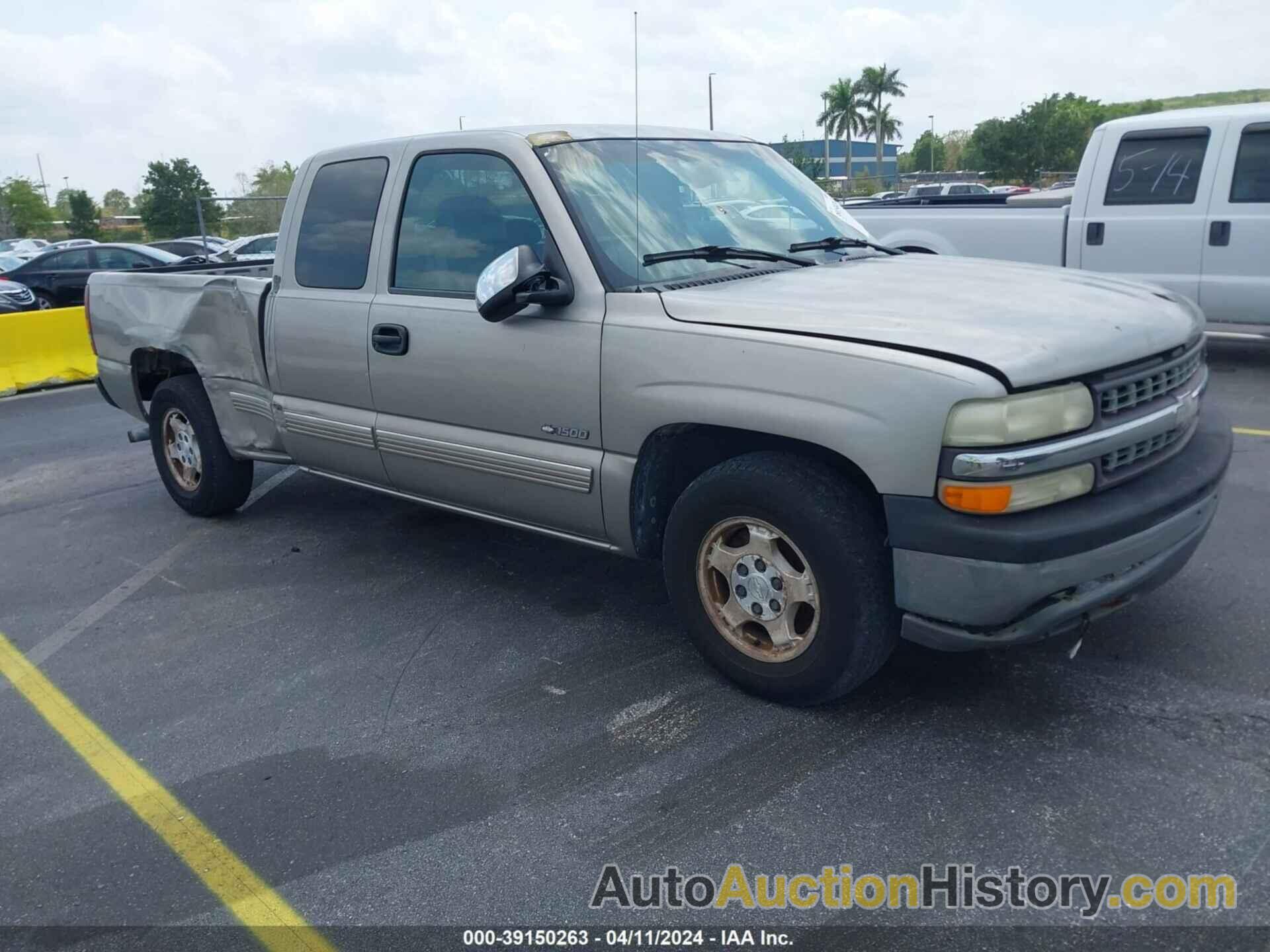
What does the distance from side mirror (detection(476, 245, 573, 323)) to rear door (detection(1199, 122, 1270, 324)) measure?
665 centimetres

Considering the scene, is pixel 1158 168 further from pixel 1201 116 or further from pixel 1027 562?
pixel 1027 562

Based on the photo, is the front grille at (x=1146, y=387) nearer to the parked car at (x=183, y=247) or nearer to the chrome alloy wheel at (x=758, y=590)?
the chrome alloy wheel at (x=758, y=590)

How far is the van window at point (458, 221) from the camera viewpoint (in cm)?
417

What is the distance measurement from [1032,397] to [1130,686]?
4.04 feet

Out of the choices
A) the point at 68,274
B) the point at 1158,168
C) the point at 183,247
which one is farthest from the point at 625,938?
the point at 183,247

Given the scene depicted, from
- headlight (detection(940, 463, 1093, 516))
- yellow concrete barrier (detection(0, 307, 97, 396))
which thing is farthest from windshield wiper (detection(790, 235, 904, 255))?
yellow concrete barrier (detection(0, 307, 97, 396))

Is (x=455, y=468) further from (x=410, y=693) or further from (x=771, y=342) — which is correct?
(x=771, y=342)

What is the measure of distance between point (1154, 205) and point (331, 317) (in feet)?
22.4

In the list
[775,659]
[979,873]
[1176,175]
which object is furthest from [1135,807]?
[1176,175]

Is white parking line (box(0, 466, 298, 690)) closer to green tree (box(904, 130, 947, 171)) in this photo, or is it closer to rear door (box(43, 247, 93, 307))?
rear door (box(43, 247, 93, 307))

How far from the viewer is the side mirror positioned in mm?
3740

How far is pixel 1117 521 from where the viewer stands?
3.05 meters

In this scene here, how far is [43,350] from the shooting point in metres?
12.0

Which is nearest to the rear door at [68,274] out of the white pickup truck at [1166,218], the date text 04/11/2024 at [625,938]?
the white pickup truck at [1166,218]
